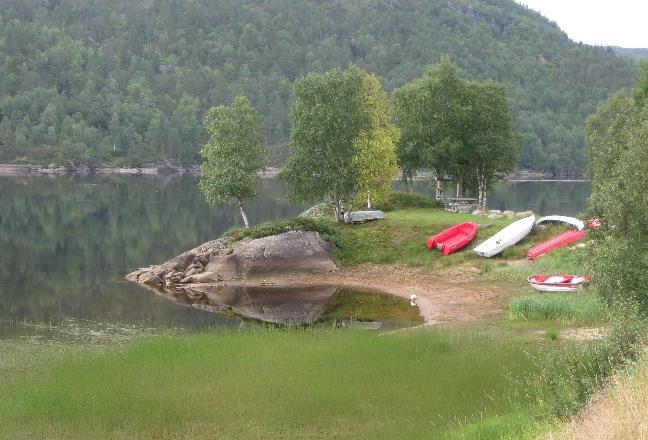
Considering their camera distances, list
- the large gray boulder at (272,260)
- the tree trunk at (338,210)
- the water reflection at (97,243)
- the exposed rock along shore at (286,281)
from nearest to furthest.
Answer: the water reflection at (97,243) < the exposed rock along shore at (286,281) < the large gray boulder at (272,260) < the tree trunk at (338,210)

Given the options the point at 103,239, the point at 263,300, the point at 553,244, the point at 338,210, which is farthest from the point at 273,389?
the point at 103,239

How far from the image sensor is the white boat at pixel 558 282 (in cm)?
3472

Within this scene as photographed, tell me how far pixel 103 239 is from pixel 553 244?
132 feet

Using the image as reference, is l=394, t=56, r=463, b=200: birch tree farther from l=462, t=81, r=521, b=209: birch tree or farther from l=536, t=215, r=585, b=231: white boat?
l=536, t=215, r=585, b=231: white boat

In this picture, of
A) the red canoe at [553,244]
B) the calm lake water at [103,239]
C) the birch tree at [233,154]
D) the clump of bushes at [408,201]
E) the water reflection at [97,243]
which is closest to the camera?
the calm lake water at [103,239]

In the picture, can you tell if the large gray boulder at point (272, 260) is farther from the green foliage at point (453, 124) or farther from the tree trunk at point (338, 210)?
the green foliage at point (453, 124)

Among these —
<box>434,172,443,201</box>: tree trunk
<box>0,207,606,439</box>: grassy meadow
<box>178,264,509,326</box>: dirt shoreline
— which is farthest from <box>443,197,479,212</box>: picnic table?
<box>0,207,606,439</box>: grassy meadow

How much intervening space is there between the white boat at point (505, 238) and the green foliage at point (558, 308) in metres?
11.5

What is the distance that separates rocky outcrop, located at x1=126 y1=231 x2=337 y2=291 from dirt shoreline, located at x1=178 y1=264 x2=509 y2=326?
0.76 metres

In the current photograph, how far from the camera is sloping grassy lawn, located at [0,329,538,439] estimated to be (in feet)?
58.4

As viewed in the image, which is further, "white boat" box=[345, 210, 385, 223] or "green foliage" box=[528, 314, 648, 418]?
"white boat" box=[345, 210, 385, 223]

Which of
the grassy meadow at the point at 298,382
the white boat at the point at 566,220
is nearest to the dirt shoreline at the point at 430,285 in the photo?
the grassy meadow at the point at 298,382

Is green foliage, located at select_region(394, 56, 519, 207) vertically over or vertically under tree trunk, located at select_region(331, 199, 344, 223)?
over

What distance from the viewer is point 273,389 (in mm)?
20500
